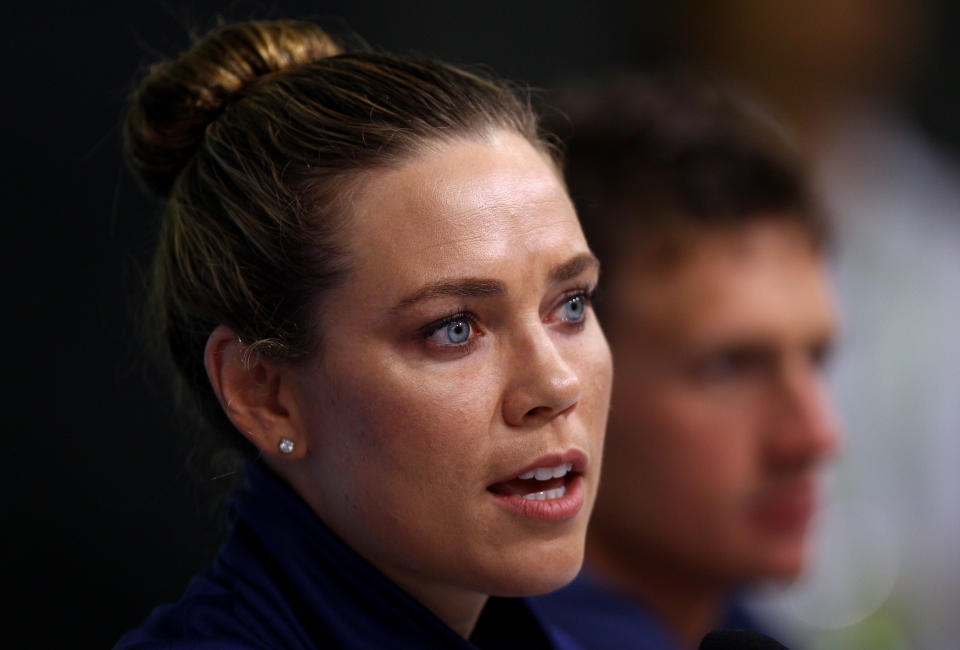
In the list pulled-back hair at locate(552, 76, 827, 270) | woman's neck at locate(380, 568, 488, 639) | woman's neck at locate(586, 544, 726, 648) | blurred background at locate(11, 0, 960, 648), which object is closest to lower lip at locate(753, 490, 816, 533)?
woman's neck at locate(586, 544, 726, 648)

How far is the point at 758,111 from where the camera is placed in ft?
6.43

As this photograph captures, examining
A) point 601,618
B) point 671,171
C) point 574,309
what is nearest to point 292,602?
point 574,309

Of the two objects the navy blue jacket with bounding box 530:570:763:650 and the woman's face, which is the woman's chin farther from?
the navy blue jacket with bounding box 530:570:763:650

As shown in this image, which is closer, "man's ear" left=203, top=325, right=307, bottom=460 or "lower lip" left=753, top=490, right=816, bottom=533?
"man's ear" left=203, top=325, right=307, bottom=460

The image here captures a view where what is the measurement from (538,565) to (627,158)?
929 mm

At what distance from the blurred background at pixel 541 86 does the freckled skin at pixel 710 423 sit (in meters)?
0.39

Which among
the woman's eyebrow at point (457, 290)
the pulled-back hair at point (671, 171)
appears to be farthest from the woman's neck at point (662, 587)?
the woman's eyebrow at point (457, 290)

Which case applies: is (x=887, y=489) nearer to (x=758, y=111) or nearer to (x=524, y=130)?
(x=758, y=111)

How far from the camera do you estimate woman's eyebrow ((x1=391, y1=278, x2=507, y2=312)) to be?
3.29 feet

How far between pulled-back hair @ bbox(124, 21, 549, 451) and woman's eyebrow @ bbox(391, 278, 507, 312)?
68mm

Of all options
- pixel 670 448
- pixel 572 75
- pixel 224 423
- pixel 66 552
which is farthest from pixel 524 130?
pixel 572 75

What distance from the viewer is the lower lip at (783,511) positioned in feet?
5.72

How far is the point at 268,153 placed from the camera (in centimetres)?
108

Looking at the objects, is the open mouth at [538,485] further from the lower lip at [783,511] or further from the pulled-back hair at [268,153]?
the lower lip at [783,511]
